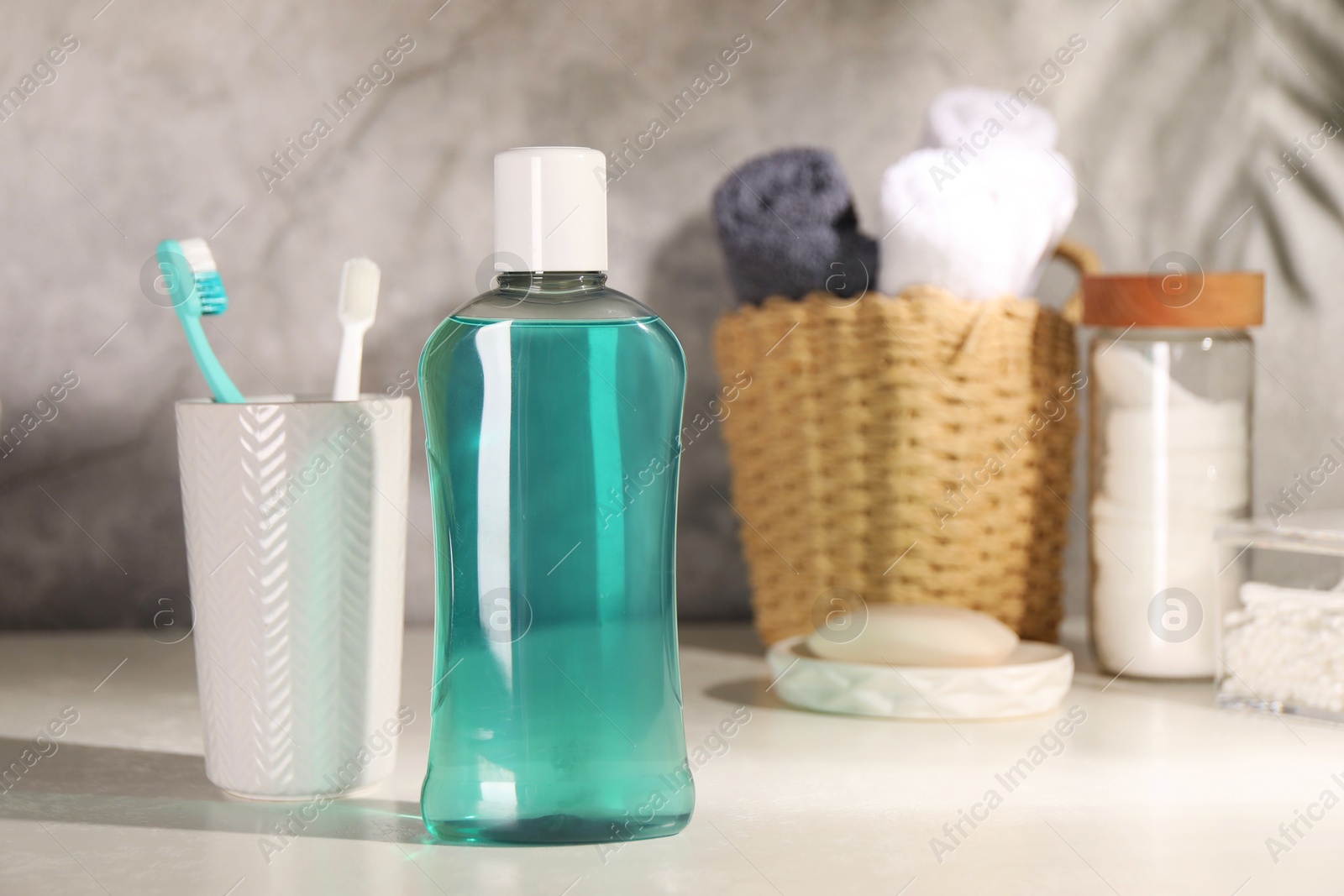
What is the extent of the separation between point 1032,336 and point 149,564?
0.60m

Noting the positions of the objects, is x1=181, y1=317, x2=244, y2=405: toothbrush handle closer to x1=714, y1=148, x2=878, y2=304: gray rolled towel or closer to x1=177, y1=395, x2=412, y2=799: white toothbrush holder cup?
x1=177, y1=395, x2=412, y2=799: white toothbrush holder cup

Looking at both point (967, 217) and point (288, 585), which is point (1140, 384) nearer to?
point (967, 217)

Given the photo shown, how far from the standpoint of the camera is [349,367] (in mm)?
568

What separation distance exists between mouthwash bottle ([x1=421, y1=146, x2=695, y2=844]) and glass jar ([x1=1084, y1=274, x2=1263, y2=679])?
0.38 metres

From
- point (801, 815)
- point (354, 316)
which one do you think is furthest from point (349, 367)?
point (801, 815)

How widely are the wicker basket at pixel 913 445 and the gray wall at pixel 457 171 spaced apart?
142 mm

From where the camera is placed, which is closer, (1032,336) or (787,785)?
(787,785)

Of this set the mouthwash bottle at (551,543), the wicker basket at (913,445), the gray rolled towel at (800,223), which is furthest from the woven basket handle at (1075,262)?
the mouthwash bottle at (551,543)

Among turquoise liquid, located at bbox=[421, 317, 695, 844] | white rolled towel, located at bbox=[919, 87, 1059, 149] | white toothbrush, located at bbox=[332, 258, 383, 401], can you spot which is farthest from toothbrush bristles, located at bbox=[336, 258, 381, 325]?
white rolled towel, located at bbox=[919, 87, 1059, 149]

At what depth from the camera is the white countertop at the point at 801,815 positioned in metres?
0.44

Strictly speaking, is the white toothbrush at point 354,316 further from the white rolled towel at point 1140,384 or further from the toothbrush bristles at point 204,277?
the white rolled towel at point 1140,384

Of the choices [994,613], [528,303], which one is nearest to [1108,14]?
[994,613]

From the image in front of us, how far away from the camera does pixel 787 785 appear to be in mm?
552

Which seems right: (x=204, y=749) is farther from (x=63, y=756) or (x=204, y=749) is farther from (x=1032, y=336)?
(x=1032, y=336)
